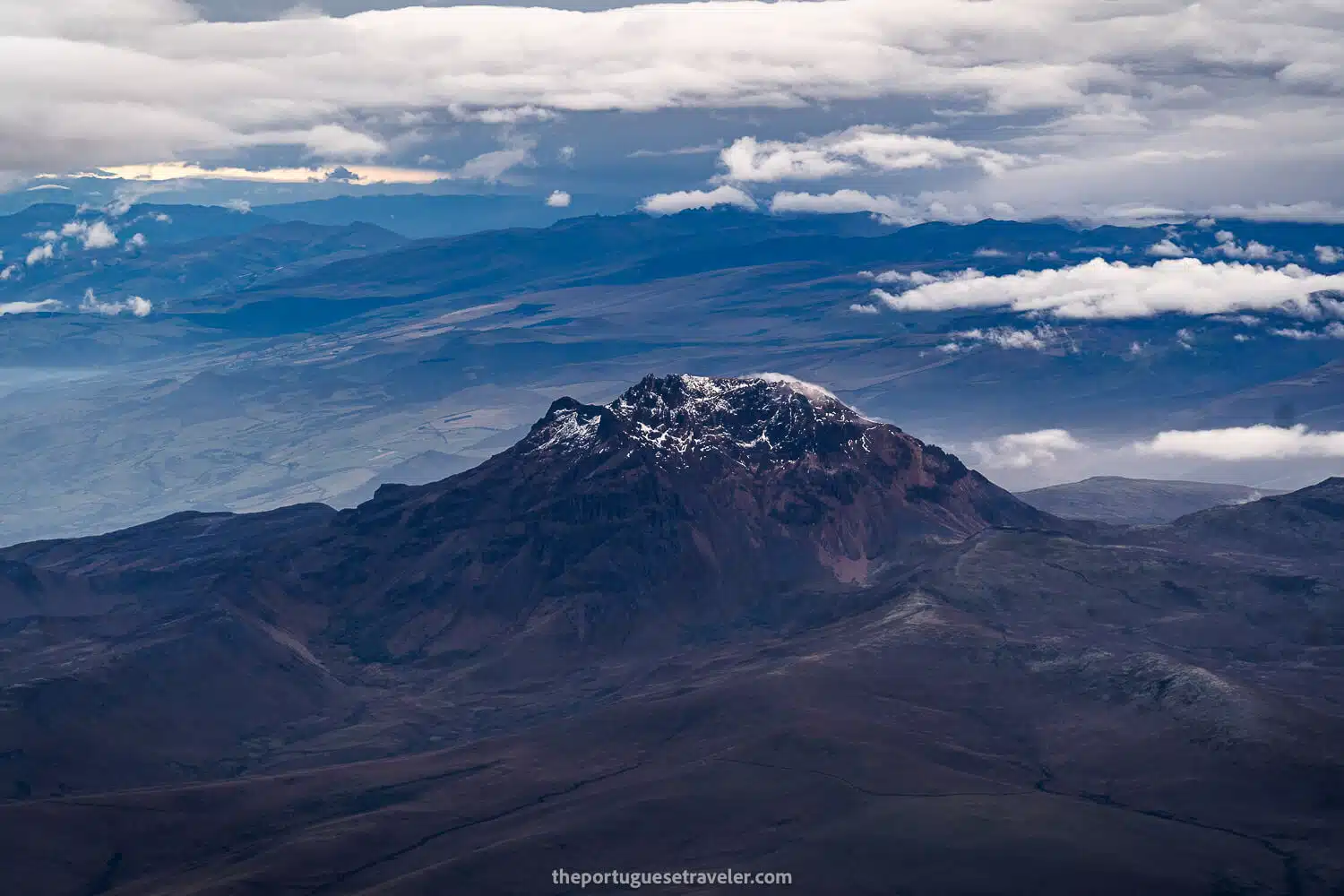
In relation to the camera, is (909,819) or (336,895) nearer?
(336,895)

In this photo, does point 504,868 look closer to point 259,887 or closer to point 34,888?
point 259,887

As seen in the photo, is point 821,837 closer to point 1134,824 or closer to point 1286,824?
point 1134,824

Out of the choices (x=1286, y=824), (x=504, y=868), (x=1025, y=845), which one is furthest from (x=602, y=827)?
(x=1286, y=824)

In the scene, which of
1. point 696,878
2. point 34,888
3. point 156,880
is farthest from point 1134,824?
point 34,888

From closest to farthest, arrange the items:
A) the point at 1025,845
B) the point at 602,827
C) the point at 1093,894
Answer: the point at 1093,894
the point at 1025,845
the point at 602,827

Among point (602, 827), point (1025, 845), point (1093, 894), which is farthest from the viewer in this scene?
point (602, 827)

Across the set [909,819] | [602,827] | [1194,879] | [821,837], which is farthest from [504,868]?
[1194,879]

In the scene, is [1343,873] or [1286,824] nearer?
[1343,873]
